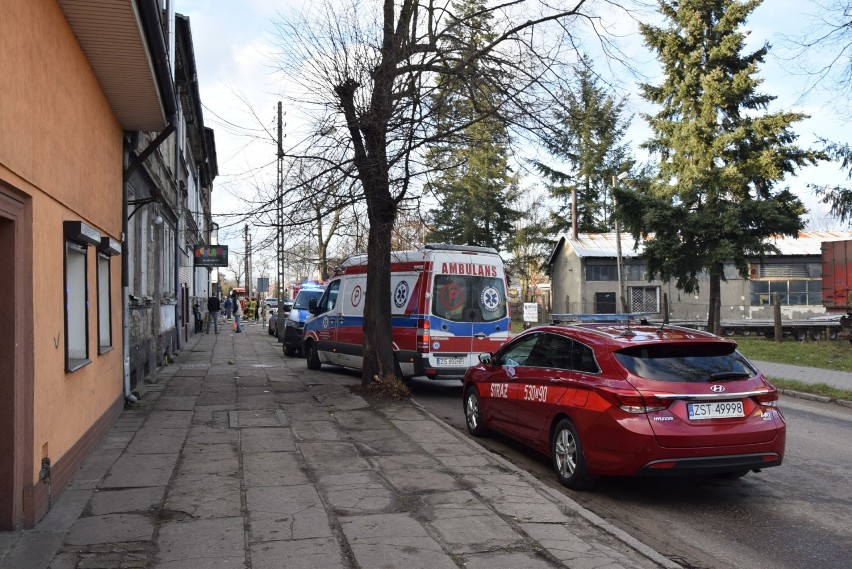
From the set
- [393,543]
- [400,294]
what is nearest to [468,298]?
[400,294]

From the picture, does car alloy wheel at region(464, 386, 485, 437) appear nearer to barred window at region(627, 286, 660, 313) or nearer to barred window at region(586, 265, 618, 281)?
barred window at region(586, 265, 618, 281)

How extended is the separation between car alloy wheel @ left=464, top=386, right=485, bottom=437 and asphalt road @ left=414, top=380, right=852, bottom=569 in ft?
0.71

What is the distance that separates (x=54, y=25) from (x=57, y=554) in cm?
421

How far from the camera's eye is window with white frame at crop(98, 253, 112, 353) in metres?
8.74

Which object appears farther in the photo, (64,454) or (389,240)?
(389,240)

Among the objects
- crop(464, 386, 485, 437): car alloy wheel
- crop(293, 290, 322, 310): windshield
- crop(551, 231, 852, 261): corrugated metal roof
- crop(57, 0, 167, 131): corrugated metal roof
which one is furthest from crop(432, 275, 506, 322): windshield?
crop(551, 231, 852, 261): corrugated metal roof

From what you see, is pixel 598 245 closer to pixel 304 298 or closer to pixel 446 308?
pixel 304 298

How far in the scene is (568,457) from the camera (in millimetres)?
6773

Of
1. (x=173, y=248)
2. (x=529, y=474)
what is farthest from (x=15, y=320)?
(x=173, y=248)

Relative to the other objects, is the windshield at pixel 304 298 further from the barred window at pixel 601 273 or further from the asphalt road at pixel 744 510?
the barred window at pixel 601 273

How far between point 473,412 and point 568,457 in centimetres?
257

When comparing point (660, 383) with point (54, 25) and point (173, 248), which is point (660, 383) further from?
point (173, 248)

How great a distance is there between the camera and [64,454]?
6.25 m

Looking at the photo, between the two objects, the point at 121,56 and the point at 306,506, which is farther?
the point at 121,56
